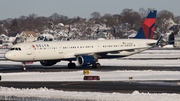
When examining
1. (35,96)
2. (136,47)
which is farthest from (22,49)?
(35,96)

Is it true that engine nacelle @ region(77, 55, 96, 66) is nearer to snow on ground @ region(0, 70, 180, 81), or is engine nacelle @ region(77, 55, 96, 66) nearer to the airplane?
the airplane

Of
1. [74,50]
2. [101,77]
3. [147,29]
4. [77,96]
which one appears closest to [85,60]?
[74,50]

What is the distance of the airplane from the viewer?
39.1 metres

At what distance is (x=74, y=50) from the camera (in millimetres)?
42375

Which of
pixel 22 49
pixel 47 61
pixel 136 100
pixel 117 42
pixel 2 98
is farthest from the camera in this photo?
pixel 117 42

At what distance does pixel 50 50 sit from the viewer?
4050 centimetres

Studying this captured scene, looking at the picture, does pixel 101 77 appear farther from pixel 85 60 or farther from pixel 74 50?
pixel 74 50

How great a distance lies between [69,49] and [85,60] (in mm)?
3368

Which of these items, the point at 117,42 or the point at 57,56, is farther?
the point at 117,42

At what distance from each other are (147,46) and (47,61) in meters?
15.3

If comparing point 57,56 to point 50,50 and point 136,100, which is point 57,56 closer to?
point 50,50

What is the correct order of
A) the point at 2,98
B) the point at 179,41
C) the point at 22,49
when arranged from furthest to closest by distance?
the point at 179,41
the point at 22,49
the point at 2,98

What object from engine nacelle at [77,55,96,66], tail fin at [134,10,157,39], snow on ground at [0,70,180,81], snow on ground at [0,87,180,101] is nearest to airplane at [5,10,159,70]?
engine nacelle at [77,55,96,66]

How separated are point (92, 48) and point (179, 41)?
130m
